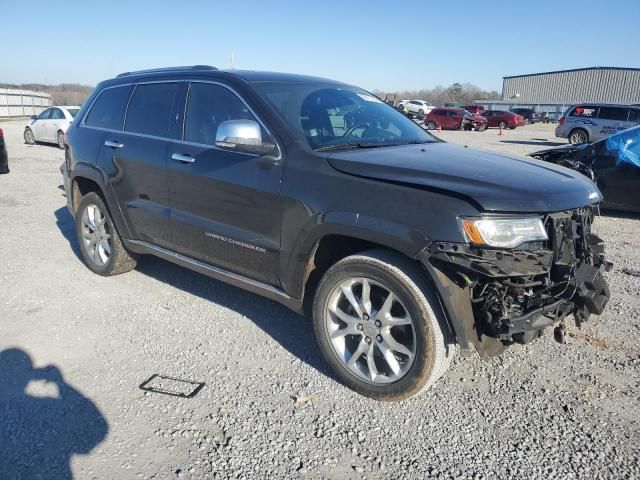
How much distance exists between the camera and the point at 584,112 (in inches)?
826

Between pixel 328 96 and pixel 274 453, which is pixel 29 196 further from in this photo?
pixel 274 453

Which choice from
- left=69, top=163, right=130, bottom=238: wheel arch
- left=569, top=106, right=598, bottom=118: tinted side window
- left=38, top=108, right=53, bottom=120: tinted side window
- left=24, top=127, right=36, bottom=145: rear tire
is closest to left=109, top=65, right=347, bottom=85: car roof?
left=69, top=163, right=130, bottom=238: wheel arch

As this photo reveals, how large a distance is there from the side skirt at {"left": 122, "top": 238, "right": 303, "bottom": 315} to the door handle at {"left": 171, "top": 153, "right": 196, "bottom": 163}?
766 millimetres

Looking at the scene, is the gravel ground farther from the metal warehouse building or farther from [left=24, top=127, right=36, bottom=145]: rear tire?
the metal warehouse building

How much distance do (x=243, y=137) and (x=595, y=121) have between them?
2127cm

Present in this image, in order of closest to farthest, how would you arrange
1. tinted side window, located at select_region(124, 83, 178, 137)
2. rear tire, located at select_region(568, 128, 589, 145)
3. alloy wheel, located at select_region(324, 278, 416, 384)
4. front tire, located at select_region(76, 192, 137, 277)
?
alloy wheel, located at select_region(324, 278, 416, 384), tinted side window, located at select_region(124, 83, 178, 137), front tire, located at select_region(76, 192, 137, 277), rear tire, located at select_region(568, 128, 589, 145)

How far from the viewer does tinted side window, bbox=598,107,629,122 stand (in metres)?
19.8

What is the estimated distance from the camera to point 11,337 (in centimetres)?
378

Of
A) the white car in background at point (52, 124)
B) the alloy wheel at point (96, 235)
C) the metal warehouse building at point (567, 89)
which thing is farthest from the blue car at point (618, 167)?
the metal warehouse building at point (567, 89)

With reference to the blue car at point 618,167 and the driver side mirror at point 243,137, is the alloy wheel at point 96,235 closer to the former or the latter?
the driver side mirror at point 243,137

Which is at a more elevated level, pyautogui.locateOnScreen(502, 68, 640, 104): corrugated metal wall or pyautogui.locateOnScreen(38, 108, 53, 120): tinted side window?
pyautogui.locateOnScreen(502, 68, 640, 104): corrugated metal wall

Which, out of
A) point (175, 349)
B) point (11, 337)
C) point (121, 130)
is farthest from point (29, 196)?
point (175, 349)

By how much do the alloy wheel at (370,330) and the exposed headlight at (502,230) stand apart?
0.56m

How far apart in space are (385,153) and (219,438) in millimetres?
1941
